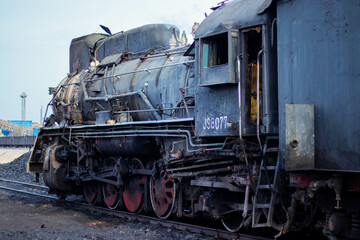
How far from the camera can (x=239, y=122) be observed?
6.54 m

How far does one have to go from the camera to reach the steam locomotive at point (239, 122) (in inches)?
205

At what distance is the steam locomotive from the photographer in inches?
205

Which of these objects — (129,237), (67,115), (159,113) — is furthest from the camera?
(67,115)

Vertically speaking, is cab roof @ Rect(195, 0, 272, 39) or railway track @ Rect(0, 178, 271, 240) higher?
cab roof @ Rect(195, 0, 272, 39)

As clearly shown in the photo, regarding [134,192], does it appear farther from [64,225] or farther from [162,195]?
[64,225]

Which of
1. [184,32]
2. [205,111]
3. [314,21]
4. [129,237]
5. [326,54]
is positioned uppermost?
[184,32]

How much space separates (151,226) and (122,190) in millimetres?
1973

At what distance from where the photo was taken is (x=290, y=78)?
5746mm

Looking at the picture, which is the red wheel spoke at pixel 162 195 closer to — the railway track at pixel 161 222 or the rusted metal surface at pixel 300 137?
the railway track at pixel 161 222

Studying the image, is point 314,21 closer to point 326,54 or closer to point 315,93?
point 326,54

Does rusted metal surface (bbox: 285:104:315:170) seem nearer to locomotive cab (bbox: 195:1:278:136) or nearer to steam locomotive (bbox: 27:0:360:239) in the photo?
steam locomotive (bbox: 27:0:360:239)

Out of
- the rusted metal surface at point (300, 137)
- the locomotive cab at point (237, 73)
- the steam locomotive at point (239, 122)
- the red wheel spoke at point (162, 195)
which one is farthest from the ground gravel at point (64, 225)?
the rusted metal surface at point (300, 137)

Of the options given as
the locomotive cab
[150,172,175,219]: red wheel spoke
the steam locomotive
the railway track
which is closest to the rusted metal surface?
the steam locomotive

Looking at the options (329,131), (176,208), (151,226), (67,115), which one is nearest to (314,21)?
(329,131)
